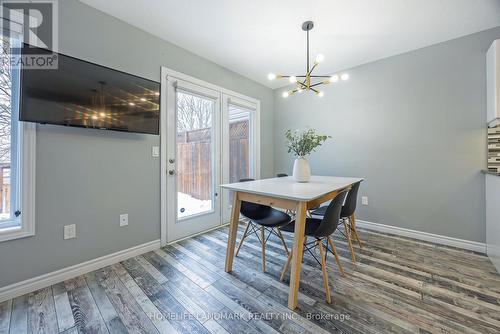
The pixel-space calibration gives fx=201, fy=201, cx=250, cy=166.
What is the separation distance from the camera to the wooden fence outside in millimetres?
2705

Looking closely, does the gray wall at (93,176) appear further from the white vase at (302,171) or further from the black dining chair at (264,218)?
the white vase at (302,171)

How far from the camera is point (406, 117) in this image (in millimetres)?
2791

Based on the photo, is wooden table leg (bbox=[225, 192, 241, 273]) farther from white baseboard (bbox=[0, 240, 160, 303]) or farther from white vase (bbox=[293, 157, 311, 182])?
white baseboard (bbox=[0, 240, 160, 303])

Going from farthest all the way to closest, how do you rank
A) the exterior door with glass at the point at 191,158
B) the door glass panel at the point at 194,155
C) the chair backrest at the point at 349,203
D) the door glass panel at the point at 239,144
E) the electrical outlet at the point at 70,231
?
the door glass panel at the point at 239,144 → the door glass panel at the point at 194,155 → the exterior door with glass at the point at 191,158 → the chair backrest at the point at 349,203 → the electrical outlet at the point at 70,231

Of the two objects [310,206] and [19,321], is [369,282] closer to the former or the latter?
[310,206]

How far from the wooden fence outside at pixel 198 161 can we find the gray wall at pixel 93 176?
1.14ft

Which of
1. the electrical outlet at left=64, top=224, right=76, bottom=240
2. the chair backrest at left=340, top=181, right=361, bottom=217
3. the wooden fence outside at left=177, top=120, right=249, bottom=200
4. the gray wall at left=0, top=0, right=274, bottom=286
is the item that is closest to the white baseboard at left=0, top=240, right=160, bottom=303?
the gray wall at left=0, top=0, right=274, bottom=286

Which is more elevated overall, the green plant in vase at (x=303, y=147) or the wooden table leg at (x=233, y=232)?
the green plant in vase at (x=303, y=147)

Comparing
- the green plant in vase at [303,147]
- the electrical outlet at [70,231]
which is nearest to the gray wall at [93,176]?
the electrical outlet at [70,231]

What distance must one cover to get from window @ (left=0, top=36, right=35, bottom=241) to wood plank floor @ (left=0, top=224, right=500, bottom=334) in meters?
0.63

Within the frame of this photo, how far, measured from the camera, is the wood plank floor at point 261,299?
1328mm

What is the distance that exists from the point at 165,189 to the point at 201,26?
1.94 m

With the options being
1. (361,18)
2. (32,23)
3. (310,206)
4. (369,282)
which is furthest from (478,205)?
(32,23)

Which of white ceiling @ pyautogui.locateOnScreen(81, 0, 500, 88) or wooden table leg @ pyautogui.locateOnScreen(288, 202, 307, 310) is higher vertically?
white ceiling @ pyautogui.locateOnScreen(81, 0, 500, 88)
